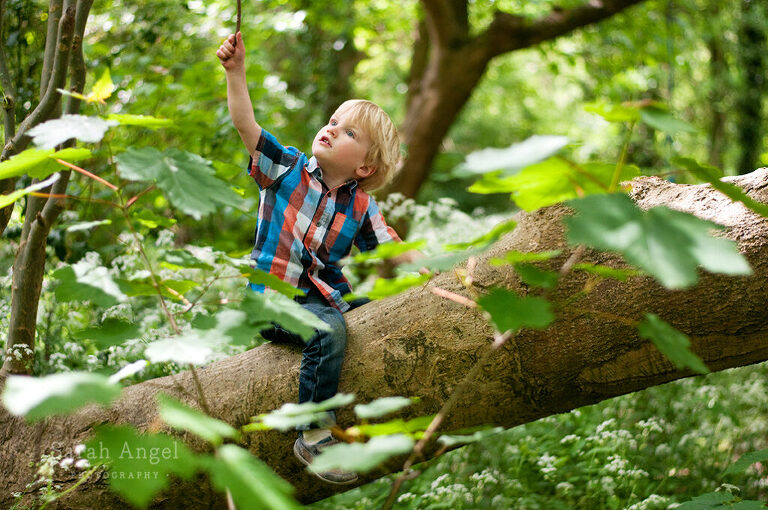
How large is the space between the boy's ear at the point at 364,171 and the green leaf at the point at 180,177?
1.09m

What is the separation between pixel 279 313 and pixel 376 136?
3.75 feet

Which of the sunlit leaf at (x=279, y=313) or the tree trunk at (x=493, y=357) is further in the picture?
the tree trunk at (x=493, y=357)

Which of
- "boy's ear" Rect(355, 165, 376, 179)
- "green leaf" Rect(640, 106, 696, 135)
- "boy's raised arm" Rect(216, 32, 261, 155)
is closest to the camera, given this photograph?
"green leaf" Rect(640, 106, 696, 135)

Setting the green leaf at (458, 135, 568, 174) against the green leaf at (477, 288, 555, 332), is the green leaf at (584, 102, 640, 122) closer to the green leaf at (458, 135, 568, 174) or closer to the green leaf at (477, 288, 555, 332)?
the green leaf at (458, 135, 568, 174)

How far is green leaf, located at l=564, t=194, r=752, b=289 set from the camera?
772mm

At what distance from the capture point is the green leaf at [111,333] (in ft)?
3.78

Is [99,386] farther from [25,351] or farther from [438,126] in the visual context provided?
[438,126]

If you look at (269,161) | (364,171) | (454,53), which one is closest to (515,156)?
(269,161)

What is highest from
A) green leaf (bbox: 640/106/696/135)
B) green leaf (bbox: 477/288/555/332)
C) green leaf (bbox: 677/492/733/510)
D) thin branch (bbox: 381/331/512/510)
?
green leaf (bbox: 640/106/696/135)

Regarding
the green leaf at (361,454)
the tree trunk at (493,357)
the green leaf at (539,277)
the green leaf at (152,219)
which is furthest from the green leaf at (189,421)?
the tree trunk at (493,357)

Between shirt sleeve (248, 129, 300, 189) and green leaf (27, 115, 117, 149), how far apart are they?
876 millimetres

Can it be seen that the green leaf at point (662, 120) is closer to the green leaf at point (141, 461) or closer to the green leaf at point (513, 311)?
the green leaf at point (513, 311)

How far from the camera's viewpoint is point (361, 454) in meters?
→ 0.83

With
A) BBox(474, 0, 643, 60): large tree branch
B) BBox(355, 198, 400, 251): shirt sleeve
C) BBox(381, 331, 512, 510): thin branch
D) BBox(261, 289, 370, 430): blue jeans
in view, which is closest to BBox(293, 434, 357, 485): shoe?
BBox(261, 289, 370, 430): blue jeans
